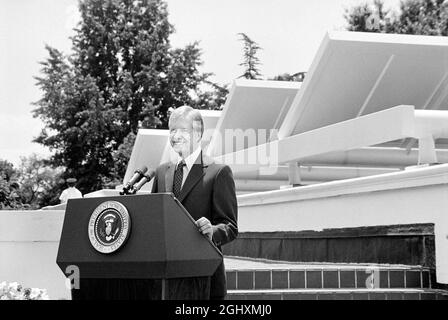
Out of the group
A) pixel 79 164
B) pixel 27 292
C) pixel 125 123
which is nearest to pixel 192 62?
pixel 125 123

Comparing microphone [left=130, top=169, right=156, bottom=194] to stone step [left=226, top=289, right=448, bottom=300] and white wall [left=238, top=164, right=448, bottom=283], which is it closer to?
stone step [left=226, top=289, right=448, bottom=300]

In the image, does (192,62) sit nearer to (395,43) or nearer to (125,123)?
(125,123)

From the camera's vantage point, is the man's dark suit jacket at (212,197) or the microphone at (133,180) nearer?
the microphone at (133,180)

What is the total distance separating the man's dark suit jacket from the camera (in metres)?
3.11

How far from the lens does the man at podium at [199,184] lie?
120 inches

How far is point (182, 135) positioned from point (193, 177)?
0.72 feet

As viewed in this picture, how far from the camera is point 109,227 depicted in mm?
2766

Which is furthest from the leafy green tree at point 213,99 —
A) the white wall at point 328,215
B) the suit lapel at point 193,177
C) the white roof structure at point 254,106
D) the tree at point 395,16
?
the suit lapel at point 193,177

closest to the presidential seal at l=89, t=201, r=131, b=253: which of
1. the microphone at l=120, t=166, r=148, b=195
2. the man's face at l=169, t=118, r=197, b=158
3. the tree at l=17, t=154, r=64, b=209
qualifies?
the microphone at l=120, t=166, r=148, b=195

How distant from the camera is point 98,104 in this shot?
131ft

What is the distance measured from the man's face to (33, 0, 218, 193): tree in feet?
120

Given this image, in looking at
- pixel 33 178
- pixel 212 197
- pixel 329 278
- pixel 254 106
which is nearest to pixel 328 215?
pixel 329 278

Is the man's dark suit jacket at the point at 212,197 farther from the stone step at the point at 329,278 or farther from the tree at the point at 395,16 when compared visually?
the tree at the point at 395,16
